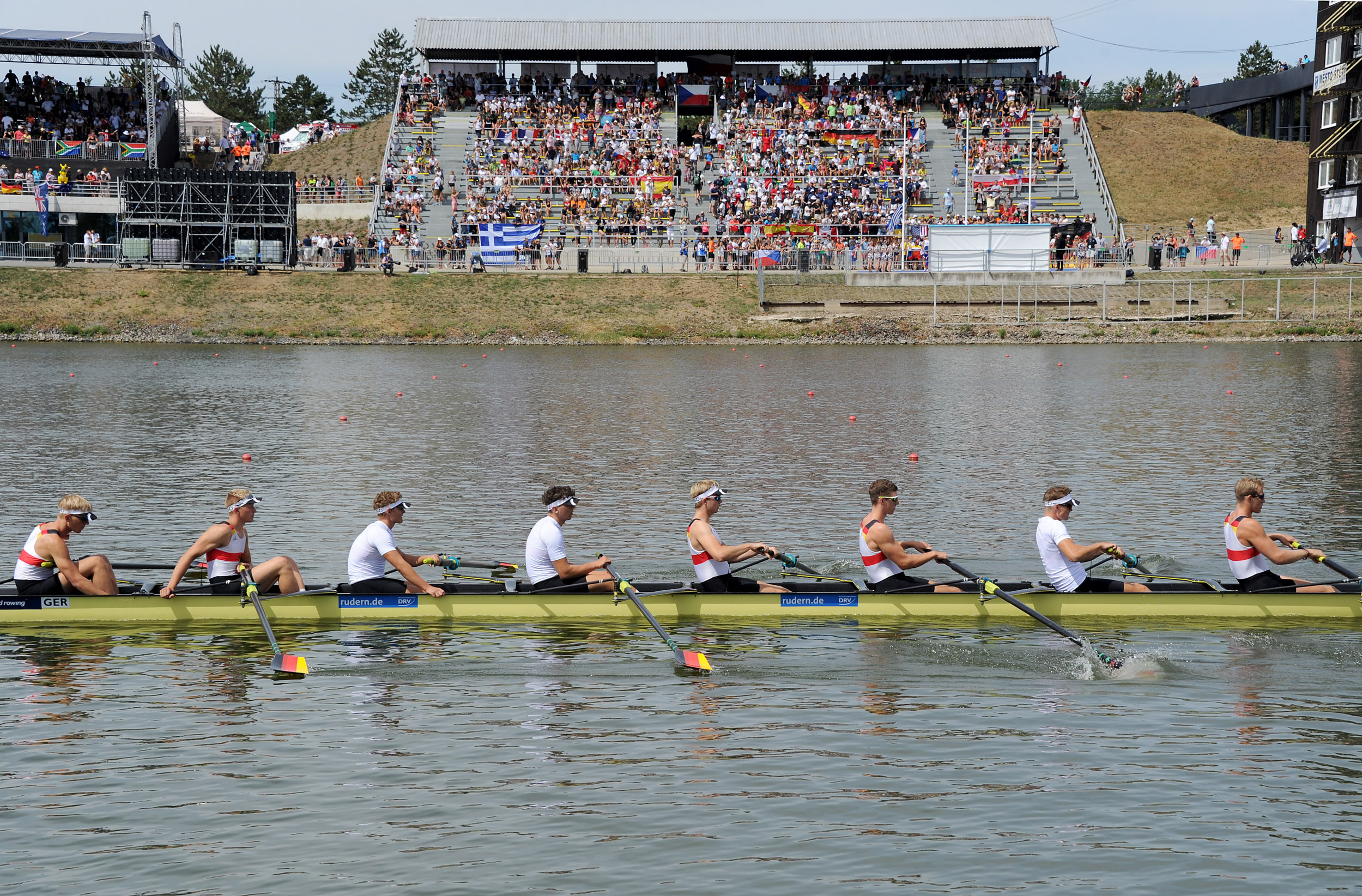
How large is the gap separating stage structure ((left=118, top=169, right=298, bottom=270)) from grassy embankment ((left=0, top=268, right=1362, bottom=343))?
1.54 metres

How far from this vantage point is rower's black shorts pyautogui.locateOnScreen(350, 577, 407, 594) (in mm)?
15297

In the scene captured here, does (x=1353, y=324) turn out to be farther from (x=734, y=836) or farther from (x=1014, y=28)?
(x=734, y=836)

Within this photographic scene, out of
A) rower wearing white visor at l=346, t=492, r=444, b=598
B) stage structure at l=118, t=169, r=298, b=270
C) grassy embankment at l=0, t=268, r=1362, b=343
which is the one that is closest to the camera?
rower wearing white visor at l=346, t=492, r=444, b=598

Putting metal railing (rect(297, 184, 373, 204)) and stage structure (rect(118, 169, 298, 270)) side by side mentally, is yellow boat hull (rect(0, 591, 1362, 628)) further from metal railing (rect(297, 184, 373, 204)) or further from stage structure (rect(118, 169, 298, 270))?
metal railing (rect(297, 184, 373, 204))

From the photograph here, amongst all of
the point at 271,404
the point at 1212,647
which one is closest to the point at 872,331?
the point at 271,404

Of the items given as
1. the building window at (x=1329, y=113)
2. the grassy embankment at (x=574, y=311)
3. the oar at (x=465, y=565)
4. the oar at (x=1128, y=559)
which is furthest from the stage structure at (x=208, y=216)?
the building window at (x=1329, y=113)

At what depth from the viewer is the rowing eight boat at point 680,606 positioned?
1510cm

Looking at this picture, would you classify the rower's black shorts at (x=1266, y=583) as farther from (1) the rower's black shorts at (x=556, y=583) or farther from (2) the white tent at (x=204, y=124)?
(2) the white tent at (x=204, y=124)

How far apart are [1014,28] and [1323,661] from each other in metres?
63.9

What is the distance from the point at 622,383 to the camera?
128 feet

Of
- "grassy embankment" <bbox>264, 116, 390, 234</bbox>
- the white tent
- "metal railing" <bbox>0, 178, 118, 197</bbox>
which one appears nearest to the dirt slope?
"grassy embankment" <bbox>264, 116, 390, 234</bbox>

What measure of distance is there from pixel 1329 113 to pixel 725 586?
5983 centimetres

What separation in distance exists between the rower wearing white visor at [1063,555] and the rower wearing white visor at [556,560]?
5.00 m

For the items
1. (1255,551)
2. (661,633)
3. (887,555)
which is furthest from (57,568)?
(1255,551)
